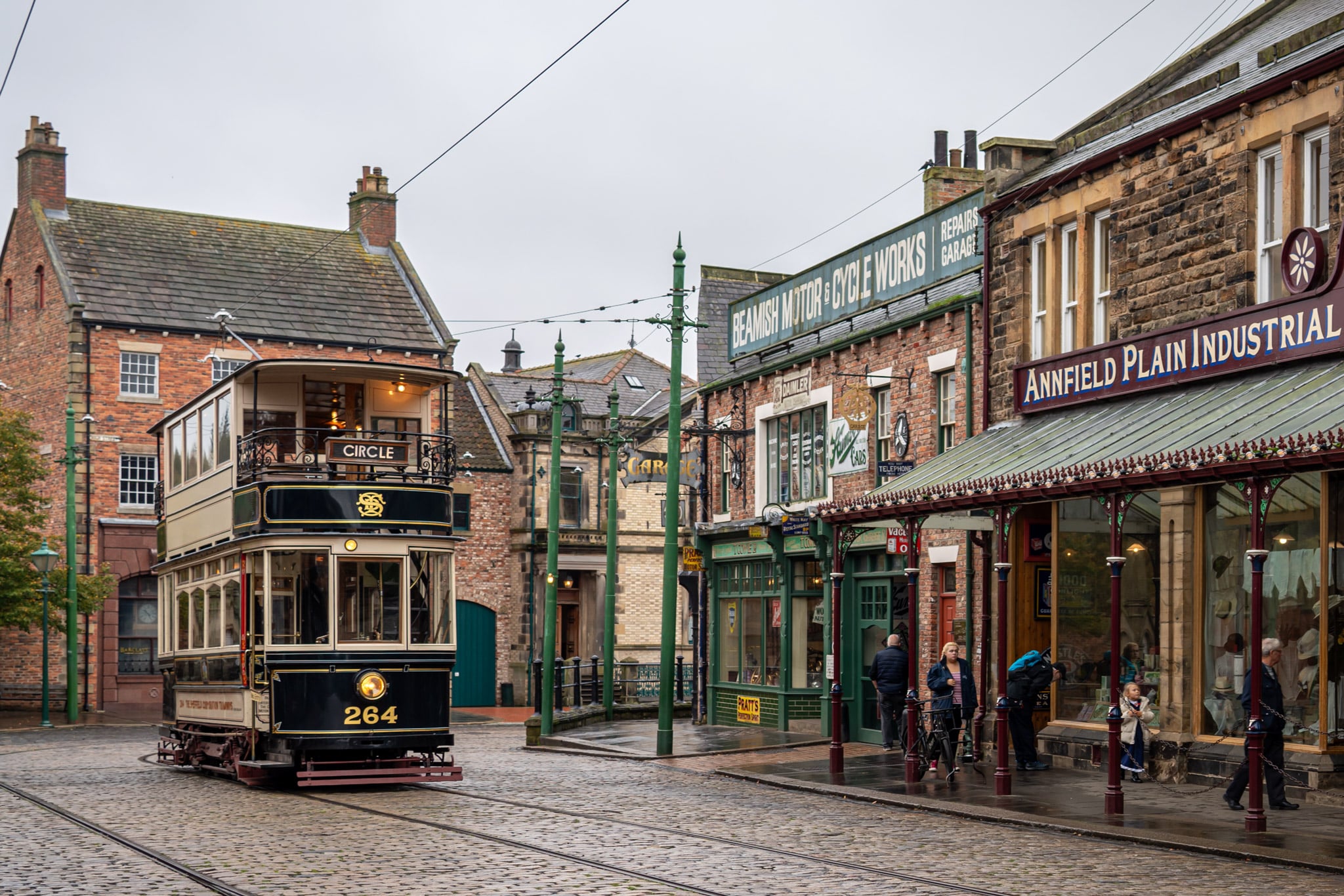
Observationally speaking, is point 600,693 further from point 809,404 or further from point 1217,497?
point 1217,497

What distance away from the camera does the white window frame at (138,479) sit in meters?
40.7


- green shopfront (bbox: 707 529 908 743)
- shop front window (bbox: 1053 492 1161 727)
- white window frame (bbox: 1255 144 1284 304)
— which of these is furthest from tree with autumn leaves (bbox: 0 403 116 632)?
white window frame (bbox: 1255 144 1284 304)

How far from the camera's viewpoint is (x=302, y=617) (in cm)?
1812

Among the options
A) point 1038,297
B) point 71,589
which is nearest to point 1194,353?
point 1038,297

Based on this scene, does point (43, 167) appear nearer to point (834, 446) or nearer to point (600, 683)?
point (600, 683)

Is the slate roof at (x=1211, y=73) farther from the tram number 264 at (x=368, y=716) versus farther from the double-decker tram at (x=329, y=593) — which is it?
the tram number 264 at (x=368, y=716)

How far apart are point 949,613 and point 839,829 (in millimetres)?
9056

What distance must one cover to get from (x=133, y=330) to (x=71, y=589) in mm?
7667

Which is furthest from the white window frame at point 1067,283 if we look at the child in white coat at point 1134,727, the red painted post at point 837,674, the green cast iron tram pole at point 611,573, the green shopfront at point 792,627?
the green cast iron tram pole at point 611,573

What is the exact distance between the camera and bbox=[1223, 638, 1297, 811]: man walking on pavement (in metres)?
14.9

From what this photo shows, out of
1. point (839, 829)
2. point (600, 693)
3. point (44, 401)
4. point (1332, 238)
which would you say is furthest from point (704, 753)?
point (44, 401)

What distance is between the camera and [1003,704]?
17.2 metres

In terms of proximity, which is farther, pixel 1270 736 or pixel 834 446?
pixel 834 446

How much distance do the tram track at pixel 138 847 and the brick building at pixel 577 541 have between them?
89.5 feet
